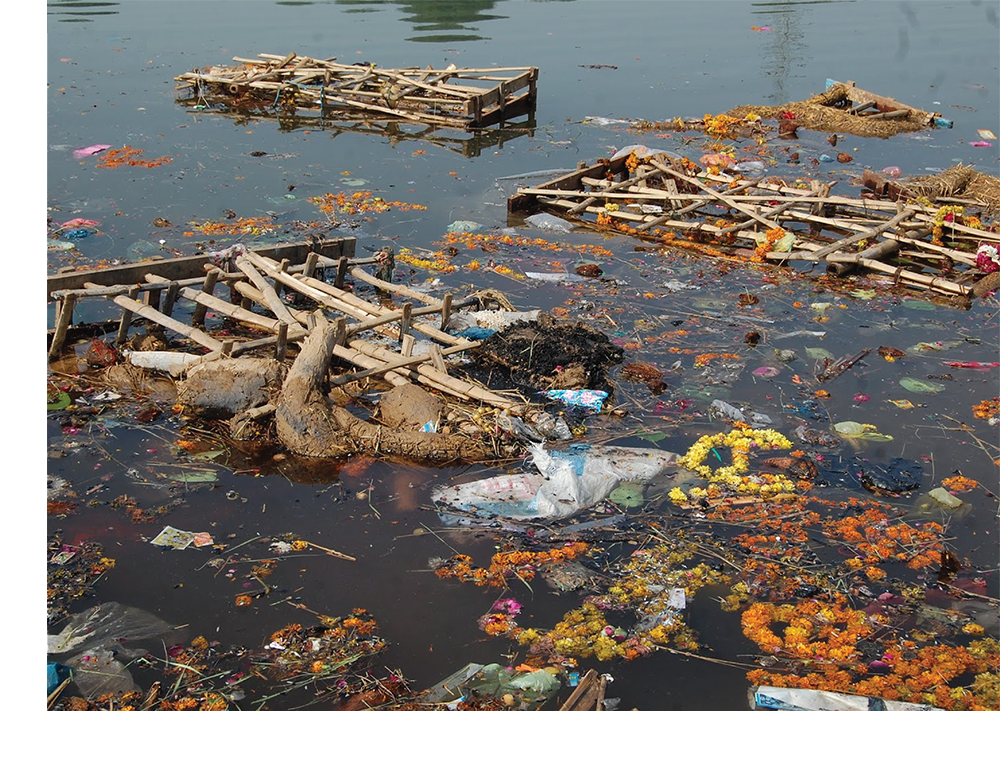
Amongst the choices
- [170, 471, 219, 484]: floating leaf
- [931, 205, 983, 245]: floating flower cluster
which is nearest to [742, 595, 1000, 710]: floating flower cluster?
[170, 471, 219, 484]: floating leaf

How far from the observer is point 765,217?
9922 millimetres

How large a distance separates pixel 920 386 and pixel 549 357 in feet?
9.56

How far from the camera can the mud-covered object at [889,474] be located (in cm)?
580

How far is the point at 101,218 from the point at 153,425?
505 cm

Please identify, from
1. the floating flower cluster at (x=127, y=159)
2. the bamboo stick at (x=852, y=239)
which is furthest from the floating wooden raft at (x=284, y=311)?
the floating flower cluster at (x=127, y=159)

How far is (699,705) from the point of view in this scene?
4219mm

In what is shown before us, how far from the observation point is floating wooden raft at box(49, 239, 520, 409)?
6723 mm

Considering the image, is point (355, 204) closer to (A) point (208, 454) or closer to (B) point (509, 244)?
(B) point (509, 244)

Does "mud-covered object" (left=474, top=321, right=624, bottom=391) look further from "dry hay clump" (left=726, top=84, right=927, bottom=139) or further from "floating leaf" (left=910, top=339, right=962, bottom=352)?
"dry hay clump" (left=726, top=84, right=927, bottom=139)

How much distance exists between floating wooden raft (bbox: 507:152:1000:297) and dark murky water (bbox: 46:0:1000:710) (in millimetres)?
405

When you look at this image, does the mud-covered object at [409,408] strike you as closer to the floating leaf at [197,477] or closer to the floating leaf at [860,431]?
the floating leaf at [197,477]

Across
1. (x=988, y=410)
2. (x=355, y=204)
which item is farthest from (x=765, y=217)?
(x=355, y=204)

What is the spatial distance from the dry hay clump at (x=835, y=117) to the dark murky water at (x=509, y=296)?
0.43 m
